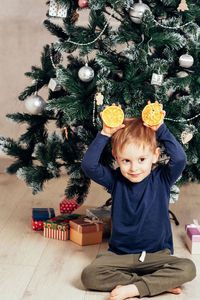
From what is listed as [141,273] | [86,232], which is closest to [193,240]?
[141,273]

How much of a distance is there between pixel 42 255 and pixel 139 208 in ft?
1.39

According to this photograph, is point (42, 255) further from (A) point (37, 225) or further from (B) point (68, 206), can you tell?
(B) point (68, 206)

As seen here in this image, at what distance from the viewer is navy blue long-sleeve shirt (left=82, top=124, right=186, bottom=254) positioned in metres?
1.83

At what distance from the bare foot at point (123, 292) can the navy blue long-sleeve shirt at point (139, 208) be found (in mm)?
166

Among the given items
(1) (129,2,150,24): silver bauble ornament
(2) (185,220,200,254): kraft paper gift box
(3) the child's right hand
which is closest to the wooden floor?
(2) (185,220,200,254): kraft paper gift box

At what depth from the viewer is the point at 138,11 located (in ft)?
5.98

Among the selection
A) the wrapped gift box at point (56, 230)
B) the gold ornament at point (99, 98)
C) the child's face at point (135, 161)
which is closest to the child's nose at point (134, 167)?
the child's face at point (135, 161)

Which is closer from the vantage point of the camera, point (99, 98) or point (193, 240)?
point (99, 98)

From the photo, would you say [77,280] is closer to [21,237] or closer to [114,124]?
[21,237]

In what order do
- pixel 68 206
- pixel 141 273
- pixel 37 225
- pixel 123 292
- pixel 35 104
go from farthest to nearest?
1. pixel 68 206
2. pixel 37 225
3. pixel 35 104
4. pixel 141 273
5. pixel 123 292

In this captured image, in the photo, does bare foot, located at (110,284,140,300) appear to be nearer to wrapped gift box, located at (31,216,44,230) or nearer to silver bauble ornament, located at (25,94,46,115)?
wrapped gift box, located at (31,216,44,230)

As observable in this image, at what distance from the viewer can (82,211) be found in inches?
94.4

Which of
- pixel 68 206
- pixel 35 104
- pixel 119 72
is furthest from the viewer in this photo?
pixel 68 206

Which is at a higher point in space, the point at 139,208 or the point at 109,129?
the point at 109,129
